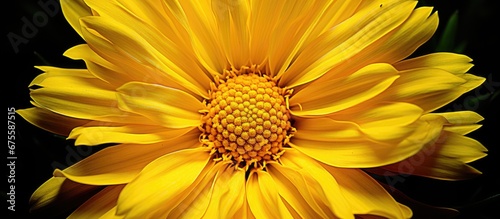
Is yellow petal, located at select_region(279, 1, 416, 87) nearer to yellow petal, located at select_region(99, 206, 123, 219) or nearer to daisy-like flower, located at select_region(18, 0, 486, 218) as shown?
daisy-like flower, located at select_region(18, 0, 486, 218)

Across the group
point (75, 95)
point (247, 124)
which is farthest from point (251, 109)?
point (75, 95)

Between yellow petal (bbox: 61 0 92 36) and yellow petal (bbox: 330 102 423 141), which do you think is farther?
yellow petal (bbox: 61 0 92 36)

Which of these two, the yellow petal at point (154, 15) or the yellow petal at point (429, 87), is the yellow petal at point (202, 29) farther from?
the yellow petal at point (429, 87)

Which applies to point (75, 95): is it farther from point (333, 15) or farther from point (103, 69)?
point (333, 15)

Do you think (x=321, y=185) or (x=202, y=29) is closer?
(x=321, y=185)

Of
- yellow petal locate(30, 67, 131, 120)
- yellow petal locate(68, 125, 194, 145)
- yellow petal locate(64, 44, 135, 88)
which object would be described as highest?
yellow petal locate(64, 44, 135, 88)

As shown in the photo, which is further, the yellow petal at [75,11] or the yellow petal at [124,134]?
the yellow petal at [75,11]

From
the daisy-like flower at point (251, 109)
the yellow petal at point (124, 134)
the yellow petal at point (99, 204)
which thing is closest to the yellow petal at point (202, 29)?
the daisy-like flower at point (251, 109)

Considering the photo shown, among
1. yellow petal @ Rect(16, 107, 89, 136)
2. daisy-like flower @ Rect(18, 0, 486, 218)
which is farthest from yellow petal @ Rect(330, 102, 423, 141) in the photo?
yellow petal @ Rect(16, 107, 89, 136)
